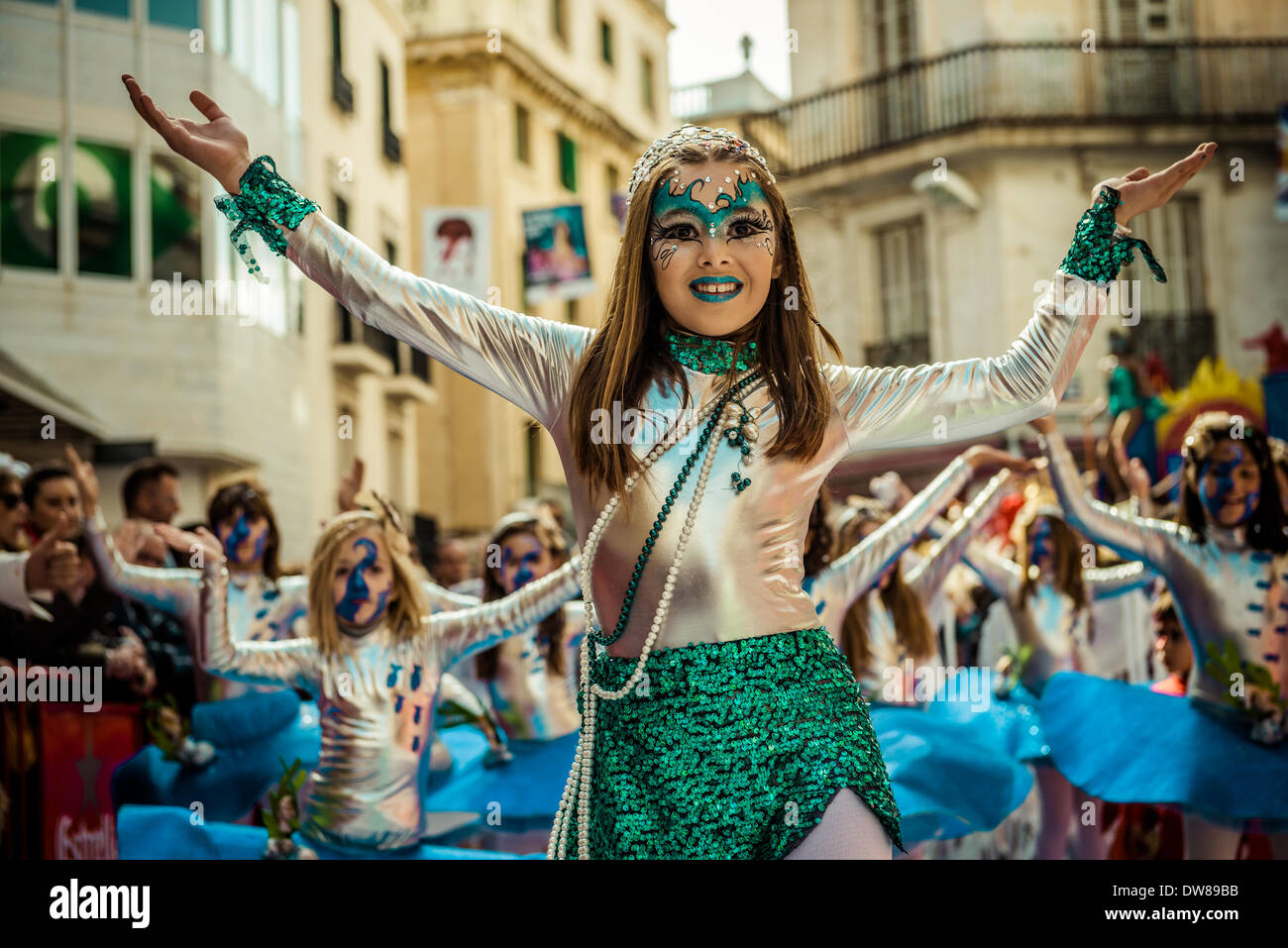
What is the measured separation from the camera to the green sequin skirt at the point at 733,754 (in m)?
2.41

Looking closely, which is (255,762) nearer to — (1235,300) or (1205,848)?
(1205,848)

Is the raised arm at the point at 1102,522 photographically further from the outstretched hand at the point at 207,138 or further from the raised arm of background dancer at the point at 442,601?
the outstretched hand at the point at 207,138

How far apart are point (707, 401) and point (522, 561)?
332 cm

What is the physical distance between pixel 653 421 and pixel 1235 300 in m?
14.3

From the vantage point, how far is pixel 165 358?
46.2ft

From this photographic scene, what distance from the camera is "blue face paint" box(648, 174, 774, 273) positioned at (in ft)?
8.55

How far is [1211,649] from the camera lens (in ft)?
16.1

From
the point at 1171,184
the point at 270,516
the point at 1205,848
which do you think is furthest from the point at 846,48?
the point at 1171,184

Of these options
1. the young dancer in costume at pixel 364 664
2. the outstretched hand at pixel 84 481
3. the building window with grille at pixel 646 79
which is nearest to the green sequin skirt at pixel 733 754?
the young dancer in costume at pixel 364 664

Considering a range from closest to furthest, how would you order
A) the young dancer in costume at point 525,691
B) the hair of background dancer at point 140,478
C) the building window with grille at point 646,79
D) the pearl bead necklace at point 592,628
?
the pearl bead necklace at point 592,628
the young dancer in costume at point 525,691
the hair of background dancer at point 140,478
the building window with grille at point 646,79

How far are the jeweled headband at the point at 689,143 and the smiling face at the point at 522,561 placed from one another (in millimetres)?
3179

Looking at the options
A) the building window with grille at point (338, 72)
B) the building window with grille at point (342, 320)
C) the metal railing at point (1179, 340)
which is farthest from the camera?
the building window with grille at point (342, 320)

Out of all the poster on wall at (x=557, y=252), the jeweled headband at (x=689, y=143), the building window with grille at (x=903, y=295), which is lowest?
the jeweled headband at (x=689, y=143)

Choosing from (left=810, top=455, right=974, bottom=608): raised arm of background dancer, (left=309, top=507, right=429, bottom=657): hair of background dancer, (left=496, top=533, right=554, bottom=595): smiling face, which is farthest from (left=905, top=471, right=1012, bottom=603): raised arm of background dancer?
(left=309, top=507, right=429, bottom=657): hair of background dancer
